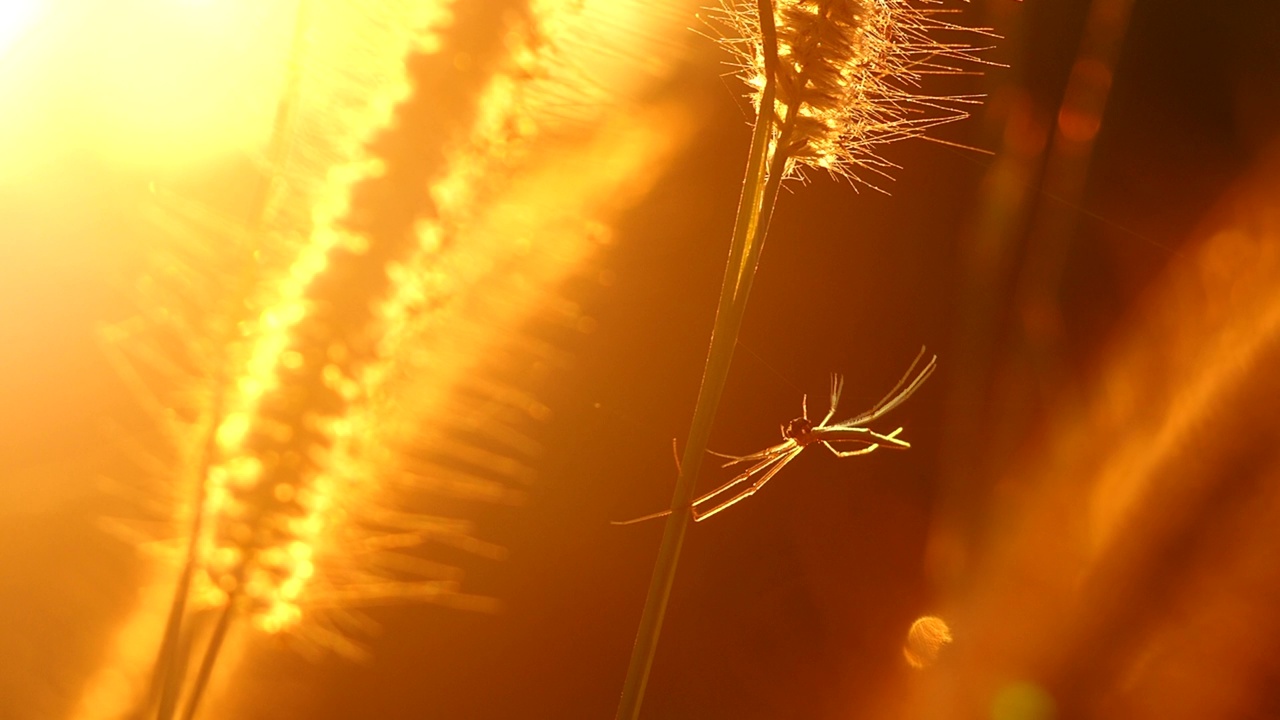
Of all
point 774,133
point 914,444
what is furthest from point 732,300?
point 914,444

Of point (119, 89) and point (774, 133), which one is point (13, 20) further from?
point (774, 133)

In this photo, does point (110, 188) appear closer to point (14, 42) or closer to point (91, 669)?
point (14, 42)

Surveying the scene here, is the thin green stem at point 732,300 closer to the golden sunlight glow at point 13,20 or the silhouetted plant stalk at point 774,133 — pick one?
the silhouetted plant stalk at point 774,133

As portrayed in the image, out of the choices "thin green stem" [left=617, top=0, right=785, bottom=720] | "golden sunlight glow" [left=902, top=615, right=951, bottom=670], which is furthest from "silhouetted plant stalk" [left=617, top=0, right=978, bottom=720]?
"golden sunlight glow" [left=902, top=615, right=951, bottom=670]

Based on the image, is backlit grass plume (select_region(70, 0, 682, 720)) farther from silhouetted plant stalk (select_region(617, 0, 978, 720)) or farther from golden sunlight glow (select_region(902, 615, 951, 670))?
golden sunlight glow (select_region(902, 615, 951, 670))

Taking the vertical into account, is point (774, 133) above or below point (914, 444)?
above

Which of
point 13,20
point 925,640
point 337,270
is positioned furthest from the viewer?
point 925,640

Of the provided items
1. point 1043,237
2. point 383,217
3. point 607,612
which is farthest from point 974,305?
point 383,217

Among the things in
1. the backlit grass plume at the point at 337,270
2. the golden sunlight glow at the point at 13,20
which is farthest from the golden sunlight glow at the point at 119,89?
the backlit grass plume at the point at 337,270
